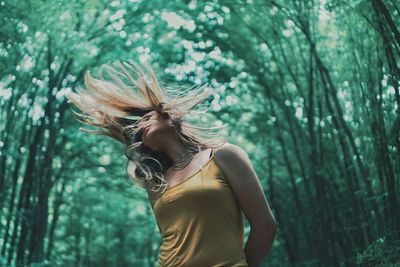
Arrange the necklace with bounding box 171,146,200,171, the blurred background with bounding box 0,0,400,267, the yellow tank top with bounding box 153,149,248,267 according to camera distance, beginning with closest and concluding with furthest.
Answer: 1. the yellow tank top with bounding box 153,149,248,267
2. the necklace with bounding box 171,146,200,171
3. the blurred background with bounding box 0,0,400,267

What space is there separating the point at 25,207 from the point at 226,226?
4.71 metres

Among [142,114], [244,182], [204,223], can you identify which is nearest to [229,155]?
[244,182]

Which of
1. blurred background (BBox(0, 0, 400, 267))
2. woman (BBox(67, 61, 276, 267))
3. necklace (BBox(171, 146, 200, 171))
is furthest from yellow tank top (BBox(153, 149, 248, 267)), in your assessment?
blurred background (BBox(0, 0, 400, 267))

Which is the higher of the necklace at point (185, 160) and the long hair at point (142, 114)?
the long hair at point (142, 114)

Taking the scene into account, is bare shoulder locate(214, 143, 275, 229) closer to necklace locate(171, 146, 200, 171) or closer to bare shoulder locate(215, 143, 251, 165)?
bare shoulder locate(215, 143, 251, 165)

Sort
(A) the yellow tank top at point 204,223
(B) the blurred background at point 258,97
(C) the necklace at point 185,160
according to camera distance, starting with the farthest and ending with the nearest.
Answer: (B) the blurred background at point 258,97 → (C) the necklace at point 185,160 → (A) the yellow tank top at point 204,223

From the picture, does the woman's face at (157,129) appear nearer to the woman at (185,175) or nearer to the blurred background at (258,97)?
the woman at (185,175)

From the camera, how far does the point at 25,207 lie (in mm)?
5902

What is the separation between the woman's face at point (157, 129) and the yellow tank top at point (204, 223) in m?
0.20

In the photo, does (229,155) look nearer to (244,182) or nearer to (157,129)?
(244,182)

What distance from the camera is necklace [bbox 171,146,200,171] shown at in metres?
1.73

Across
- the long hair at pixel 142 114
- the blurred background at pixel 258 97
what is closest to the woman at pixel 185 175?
the long hair at pixel 142 114

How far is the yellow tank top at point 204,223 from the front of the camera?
1530 millimetres

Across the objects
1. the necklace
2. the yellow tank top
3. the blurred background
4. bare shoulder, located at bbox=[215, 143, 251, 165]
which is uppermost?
the blurred background
